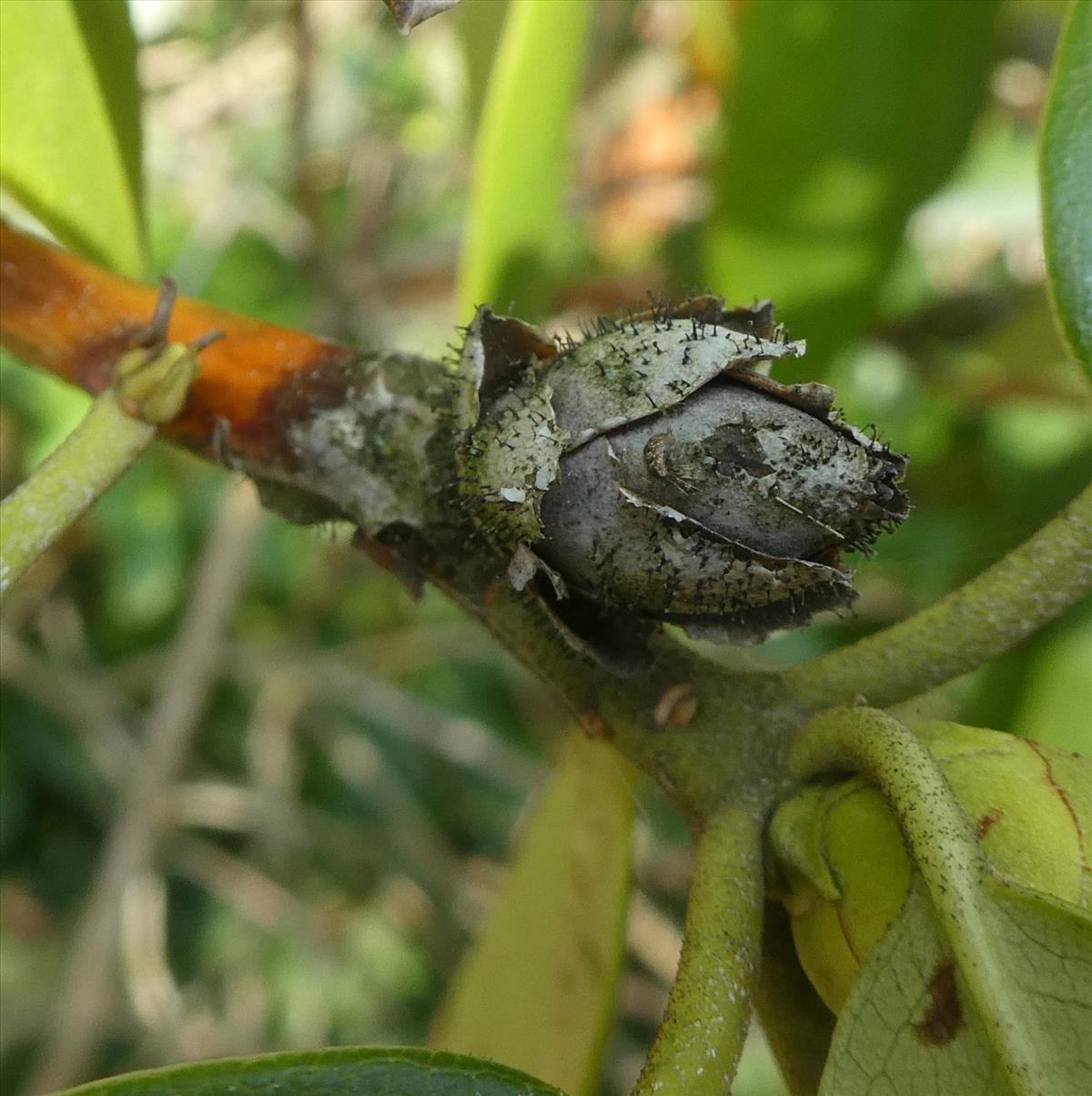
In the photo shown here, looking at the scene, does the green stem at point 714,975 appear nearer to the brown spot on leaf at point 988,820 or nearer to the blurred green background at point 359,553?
the brown spot on leaf at point 988,820

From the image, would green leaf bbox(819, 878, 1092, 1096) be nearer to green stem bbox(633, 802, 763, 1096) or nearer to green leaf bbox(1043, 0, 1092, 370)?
green stem bbox(633, 802, 763, 1096)

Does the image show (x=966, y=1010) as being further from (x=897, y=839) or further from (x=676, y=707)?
(x=676, y=707)

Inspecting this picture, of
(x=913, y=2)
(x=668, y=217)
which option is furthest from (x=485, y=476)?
(x=668, y=217)

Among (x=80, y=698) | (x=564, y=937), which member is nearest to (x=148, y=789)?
(x=80, y=698)

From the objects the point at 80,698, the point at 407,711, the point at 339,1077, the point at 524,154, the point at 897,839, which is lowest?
the point at 339,1077

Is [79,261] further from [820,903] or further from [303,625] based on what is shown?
[303,625]
